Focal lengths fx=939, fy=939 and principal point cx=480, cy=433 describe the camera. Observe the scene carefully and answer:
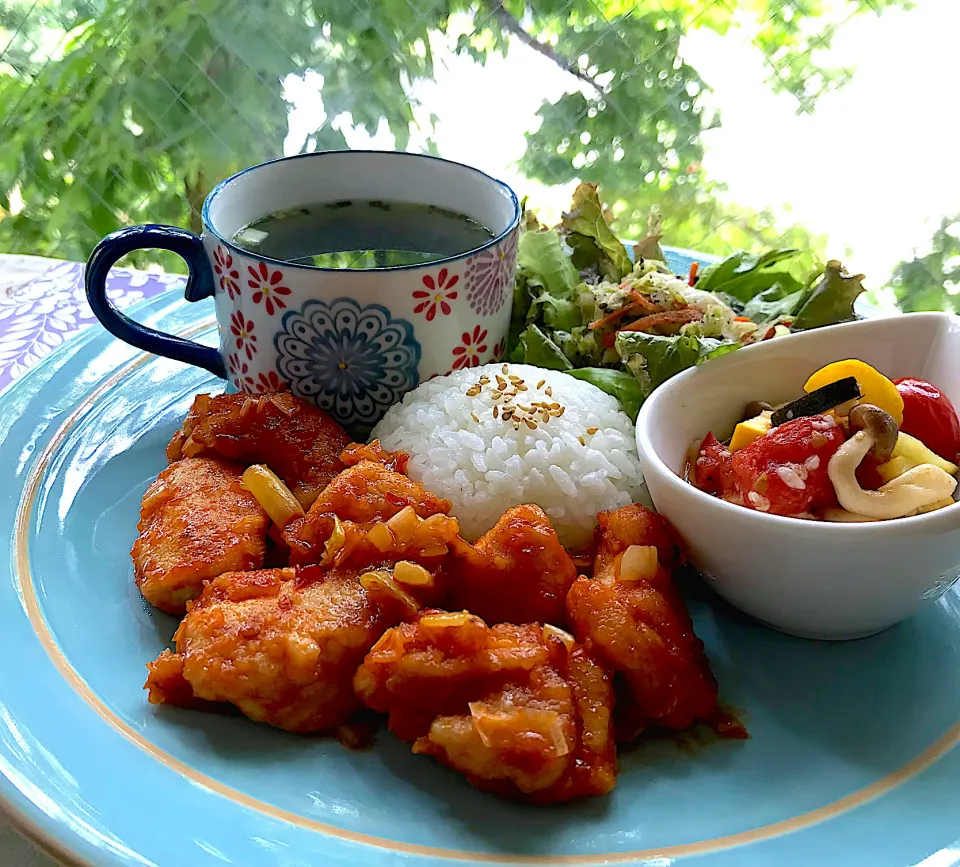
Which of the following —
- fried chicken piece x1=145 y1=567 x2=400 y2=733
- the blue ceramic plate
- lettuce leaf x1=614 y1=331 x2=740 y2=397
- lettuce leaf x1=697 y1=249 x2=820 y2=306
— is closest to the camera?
the blue ceramic plate

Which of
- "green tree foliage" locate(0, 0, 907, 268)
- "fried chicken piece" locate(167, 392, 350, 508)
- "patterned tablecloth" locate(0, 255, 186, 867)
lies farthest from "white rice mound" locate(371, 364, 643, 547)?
"green tree foliage" locate(0, 0, 907, 268)

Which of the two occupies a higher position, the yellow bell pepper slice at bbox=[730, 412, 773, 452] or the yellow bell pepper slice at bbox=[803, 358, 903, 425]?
the yellow bell pepper slice at bbox=[803, 358, 903, 425]

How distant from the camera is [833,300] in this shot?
100 inches

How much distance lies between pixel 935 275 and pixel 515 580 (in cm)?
335

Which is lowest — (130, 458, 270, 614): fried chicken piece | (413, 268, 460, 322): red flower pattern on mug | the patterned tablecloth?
the patterned tablecloth

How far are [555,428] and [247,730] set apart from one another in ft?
3.09

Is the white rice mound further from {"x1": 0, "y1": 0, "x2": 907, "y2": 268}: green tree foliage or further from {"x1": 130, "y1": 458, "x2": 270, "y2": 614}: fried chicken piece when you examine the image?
{"x1": 0, "y1": 0, "x2": 907, "y2": 268}: green tree foliage

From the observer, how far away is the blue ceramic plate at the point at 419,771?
1.31m

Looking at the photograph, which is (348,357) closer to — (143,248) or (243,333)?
(243,333)

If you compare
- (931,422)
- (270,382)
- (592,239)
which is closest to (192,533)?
(270,382)

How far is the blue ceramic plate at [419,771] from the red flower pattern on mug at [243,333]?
1.79 feet

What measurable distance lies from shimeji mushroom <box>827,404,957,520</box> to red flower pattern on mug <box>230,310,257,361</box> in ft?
4.12

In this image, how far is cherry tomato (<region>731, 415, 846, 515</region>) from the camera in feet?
5.44

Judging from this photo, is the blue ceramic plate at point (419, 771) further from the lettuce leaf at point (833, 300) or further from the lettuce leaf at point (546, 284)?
the lettuce leaf at point (546, 284)
